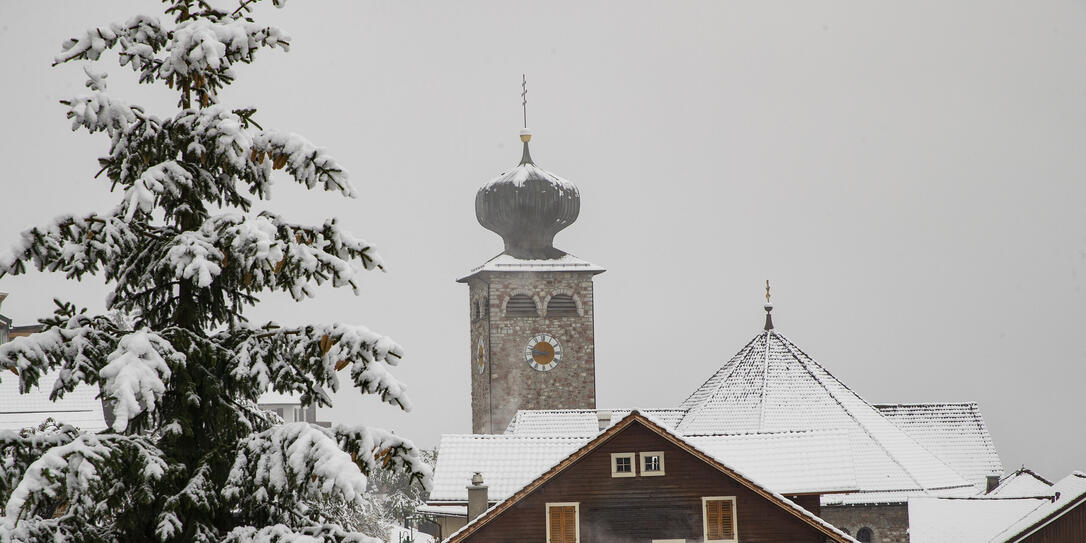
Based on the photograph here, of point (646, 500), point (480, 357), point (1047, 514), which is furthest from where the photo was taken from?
point (480, 357)

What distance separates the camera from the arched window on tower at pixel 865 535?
132ft

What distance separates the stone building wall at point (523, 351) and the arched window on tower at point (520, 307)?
16cm

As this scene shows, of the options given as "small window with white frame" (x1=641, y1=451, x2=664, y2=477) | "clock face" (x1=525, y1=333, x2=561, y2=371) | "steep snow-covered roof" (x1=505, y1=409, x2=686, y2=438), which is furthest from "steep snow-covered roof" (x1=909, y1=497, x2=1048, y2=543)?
"clock face" (x1=525, y1=333, x2=561, y2=371)

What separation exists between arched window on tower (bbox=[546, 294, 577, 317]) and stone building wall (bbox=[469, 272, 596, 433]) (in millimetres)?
145

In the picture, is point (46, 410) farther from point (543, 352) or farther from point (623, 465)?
point (543, 352)

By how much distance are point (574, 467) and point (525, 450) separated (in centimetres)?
582

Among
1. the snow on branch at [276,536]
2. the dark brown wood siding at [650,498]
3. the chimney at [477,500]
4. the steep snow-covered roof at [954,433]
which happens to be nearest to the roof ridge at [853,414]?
the steep snow-covered roof at [954,433]

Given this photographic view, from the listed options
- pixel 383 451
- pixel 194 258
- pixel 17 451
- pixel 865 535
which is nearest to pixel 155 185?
pixel 194 258

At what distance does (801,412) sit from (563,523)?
53.0 ft

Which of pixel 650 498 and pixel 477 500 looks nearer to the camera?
pixel 650 498

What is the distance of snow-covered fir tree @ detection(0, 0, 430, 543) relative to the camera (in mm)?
7820

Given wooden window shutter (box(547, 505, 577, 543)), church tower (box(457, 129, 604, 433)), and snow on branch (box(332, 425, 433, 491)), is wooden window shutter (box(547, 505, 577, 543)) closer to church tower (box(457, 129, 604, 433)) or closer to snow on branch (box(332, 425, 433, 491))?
snow on branch (box(332, 425, 433, 491))

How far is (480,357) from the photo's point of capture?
5397 cm

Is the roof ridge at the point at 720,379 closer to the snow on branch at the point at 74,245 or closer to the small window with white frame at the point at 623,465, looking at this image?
the small window with white frame at the point at 623,465
